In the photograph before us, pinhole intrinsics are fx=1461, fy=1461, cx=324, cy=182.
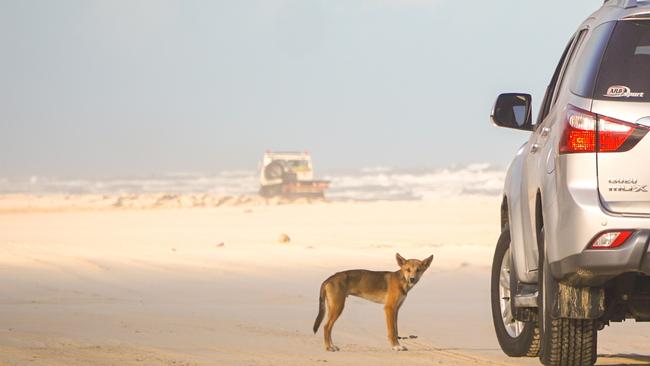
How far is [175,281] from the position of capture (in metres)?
17.9

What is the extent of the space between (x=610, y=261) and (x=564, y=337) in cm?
96

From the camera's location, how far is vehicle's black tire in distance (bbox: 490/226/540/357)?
9.27m

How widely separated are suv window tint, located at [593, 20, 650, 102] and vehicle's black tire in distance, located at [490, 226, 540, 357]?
248 cm

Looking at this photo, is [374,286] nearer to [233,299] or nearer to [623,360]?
[623,360]

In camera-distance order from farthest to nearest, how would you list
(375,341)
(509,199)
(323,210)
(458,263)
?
(323,210) → (458,263) → (375,341) → (509,199)

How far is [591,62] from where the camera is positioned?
23.7ft

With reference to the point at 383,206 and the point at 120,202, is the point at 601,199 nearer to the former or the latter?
the point at 383,206

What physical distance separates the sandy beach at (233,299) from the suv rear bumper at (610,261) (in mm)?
2585

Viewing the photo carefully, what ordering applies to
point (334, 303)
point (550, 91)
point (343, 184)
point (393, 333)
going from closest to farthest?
point (550, 91)
point (393, 333)
point (334, 303)
point (343, 184)

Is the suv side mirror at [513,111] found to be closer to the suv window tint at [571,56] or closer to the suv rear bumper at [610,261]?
the suv window tint at [571,56]

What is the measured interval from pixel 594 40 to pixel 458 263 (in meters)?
13.5

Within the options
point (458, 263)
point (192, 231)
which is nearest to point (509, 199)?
point (458, 263)

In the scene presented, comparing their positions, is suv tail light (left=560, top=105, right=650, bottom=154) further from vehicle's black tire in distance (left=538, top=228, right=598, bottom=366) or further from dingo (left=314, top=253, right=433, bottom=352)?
dingo (left=314, top=253, right=433, bottom=352)

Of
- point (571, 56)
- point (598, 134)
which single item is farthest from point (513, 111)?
point (598, 134)
